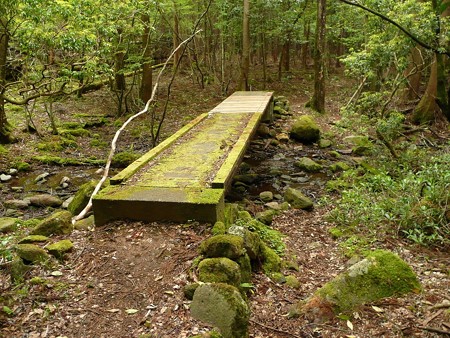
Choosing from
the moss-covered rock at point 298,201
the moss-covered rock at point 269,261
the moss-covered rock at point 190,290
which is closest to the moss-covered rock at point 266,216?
the moss-covered rock at point 298,201

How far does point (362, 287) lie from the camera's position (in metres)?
3.97

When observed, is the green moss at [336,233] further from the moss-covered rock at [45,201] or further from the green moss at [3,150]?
the green moss at [3,150]

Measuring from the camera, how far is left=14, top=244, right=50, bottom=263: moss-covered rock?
4125mm

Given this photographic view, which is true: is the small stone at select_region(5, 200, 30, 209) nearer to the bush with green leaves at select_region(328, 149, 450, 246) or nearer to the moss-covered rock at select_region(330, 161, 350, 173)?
the bush with green leaves at select_region(328, 149, 450, 246)

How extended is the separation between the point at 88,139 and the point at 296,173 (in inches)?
264

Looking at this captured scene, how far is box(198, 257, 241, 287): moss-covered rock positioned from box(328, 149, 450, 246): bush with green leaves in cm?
257

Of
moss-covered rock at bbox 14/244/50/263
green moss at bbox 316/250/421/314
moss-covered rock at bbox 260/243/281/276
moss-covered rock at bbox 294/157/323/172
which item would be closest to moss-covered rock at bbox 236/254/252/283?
moss-covered rock at bbox 260/243/281/276

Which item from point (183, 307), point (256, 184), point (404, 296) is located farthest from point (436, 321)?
point (256, 184)

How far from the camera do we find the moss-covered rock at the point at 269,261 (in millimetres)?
4781

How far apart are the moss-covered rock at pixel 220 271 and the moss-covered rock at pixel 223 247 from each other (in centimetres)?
14

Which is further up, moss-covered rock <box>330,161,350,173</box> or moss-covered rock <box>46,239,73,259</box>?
moss-covered rock <box>46,239,73,259</box>

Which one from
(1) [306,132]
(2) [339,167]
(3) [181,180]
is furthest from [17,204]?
(1) [306,132]

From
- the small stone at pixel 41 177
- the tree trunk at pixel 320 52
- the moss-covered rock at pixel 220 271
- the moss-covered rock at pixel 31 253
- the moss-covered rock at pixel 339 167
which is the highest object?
the tree trunk at pixel 320 52

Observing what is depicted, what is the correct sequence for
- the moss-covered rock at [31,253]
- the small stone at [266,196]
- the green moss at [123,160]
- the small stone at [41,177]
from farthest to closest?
the green moss at [123,160]
the small stone at [41,177]
the small stone at [266,196]
the moss-covered rock at [31,253]
